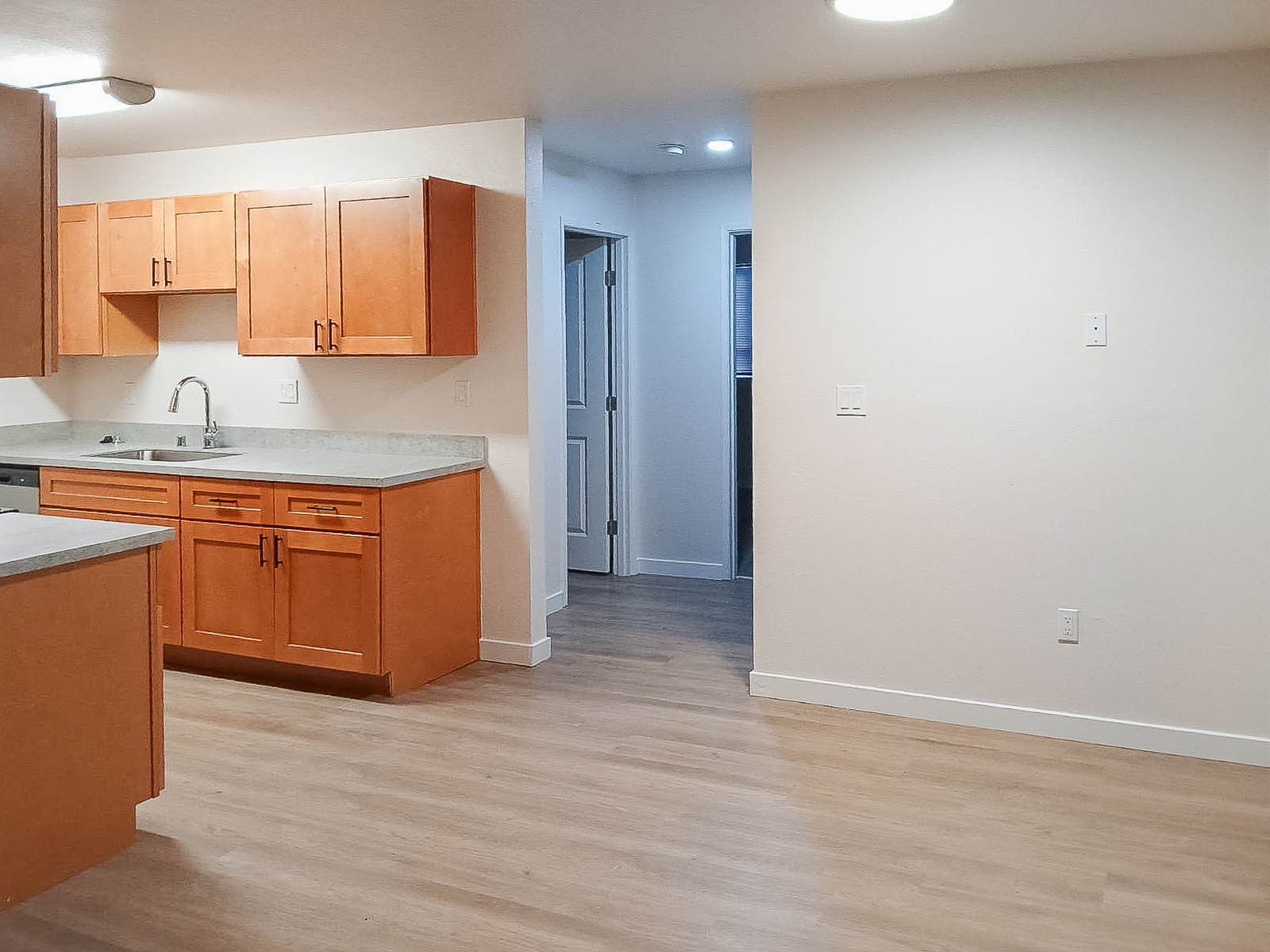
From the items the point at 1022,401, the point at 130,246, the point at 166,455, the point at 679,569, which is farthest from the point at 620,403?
the point at 1022,401

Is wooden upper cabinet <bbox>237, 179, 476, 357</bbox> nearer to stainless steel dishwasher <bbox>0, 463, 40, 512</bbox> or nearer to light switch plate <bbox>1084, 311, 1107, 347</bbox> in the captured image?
stainless steel dishwasher <bbox>0, 463, 40, 512</bbox>

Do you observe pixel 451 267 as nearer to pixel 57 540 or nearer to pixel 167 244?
pixel 167 244

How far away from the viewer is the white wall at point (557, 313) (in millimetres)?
5801

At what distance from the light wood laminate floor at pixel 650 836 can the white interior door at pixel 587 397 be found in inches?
94.1

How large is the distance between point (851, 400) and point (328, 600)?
213 centimetres

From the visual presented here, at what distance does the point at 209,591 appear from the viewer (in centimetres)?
462

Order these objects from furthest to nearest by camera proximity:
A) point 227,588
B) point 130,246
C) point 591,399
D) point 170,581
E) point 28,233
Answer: point 591,399, point 130,246, point 170,581, point 227,588, point 28,233

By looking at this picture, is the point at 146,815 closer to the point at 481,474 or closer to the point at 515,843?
the point at 515,843

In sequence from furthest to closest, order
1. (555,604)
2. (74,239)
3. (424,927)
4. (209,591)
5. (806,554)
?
(555,604) → (74,239) → (209,591) → (806,554) → (424,927)

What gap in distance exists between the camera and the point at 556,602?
590 centimetres

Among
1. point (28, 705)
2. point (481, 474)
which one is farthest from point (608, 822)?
point (481, 474)

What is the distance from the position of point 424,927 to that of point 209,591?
2.42m

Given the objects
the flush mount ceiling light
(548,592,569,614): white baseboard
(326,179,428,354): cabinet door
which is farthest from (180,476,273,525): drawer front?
(548,592,569,614): white baseboard

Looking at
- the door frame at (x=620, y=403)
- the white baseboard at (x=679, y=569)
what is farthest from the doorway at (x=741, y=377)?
the door frame at (x=620, y=403)
